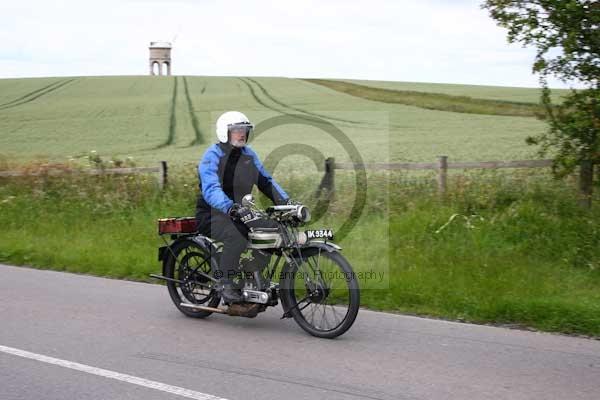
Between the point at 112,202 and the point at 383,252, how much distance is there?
7.14 m

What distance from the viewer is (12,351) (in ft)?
20.7

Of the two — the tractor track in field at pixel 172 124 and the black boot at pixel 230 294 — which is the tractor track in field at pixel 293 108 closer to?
the tractor track in field at pixel 172 124

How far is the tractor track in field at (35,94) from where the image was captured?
40688 mm

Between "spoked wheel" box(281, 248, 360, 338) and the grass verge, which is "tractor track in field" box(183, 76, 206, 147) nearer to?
the grass verge

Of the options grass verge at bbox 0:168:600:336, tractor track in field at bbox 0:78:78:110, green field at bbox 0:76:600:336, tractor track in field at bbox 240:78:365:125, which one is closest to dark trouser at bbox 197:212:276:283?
green field at bbox 0:76:600:336

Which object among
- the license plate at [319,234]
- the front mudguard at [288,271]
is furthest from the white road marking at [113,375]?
the license plate at [319,234]

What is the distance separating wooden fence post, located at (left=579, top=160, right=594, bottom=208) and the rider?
21.3ft

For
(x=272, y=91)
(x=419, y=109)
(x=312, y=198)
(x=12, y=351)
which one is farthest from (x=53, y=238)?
(x=272, y=91)

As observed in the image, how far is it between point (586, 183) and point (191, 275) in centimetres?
723

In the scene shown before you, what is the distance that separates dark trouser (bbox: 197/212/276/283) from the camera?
285 inches

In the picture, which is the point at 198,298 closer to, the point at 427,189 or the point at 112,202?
the point at 427,189

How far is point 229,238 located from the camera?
725 centimetres

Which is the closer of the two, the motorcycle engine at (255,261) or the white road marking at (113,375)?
the white road marking at (113,375)

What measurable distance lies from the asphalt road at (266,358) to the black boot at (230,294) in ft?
0.91
